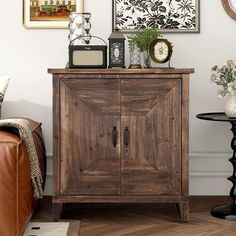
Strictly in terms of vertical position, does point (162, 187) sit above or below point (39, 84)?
below

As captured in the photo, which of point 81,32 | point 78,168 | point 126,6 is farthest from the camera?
point 126,6

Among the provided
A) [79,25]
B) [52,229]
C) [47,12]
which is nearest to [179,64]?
[79,25]

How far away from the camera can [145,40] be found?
11.5 ft

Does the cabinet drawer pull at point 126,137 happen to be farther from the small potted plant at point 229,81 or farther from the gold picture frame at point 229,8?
the gold picture frame at point 229,8

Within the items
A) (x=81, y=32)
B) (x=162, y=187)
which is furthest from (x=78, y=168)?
(x=81, y=32)

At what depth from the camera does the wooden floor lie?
10.4ft

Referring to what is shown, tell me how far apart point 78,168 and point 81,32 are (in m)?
0.82

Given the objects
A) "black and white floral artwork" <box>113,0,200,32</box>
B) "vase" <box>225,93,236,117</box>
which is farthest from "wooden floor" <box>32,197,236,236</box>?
"black and white floral artwork" <box>113,0,200,32</box>

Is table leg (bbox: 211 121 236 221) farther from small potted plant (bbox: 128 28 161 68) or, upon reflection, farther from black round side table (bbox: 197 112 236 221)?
small potted plant (bbox: 128 28 161 68)

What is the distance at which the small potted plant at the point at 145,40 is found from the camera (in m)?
3.50

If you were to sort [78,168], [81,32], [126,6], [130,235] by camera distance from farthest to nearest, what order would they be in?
[126,6] < [81,32] < [78,168] < [130,235]

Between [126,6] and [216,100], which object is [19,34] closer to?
[126,6]

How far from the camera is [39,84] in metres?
3.91

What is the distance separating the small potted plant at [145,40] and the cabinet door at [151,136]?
0.32 m
